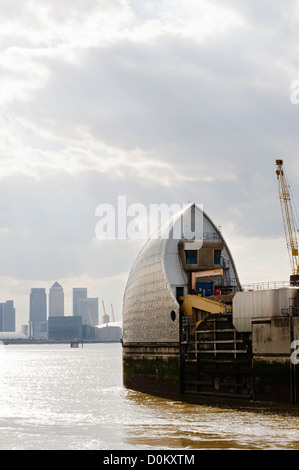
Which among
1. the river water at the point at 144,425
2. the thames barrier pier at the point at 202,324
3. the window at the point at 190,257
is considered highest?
the window at the point at 190,257

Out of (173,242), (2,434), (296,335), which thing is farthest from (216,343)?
(2,434)

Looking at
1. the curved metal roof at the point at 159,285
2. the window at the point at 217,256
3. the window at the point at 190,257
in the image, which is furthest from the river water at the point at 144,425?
the window at the point at 217,256

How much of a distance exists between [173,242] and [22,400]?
19.4 m

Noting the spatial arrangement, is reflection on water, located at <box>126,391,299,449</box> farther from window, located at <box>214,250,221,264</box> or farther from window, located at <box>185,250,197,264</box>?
window, located at <box>214,250,221,264</box>

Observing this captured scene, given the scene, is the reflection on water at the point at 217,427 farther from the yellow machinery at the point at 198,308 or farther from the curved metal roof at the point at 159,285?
the curved metal roof at the point at 159,285

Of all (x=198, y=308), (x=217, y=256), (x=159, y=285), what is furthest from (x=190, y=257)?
(x=198, y=308)

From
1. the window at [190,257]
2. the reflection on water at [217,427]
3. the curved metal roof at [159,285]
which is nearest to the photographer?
the reflection on water at [217,427]

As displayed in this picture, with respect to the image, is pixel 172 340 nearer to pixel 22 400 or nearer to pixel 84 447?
pixel 22 400

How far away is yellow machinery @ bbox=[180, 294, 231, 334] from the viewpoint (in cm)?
5566

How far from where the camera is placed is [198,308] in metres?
57.8

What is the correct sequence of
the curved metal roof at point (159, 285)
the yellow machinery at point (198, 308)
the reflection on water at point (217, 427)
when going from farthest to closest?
the curved metal roof at point (159, 285), the yellow machinery at point (198, 308), the reflection on water at point (217, 427)

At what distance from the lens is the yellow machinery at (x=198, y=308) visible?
55656mm
